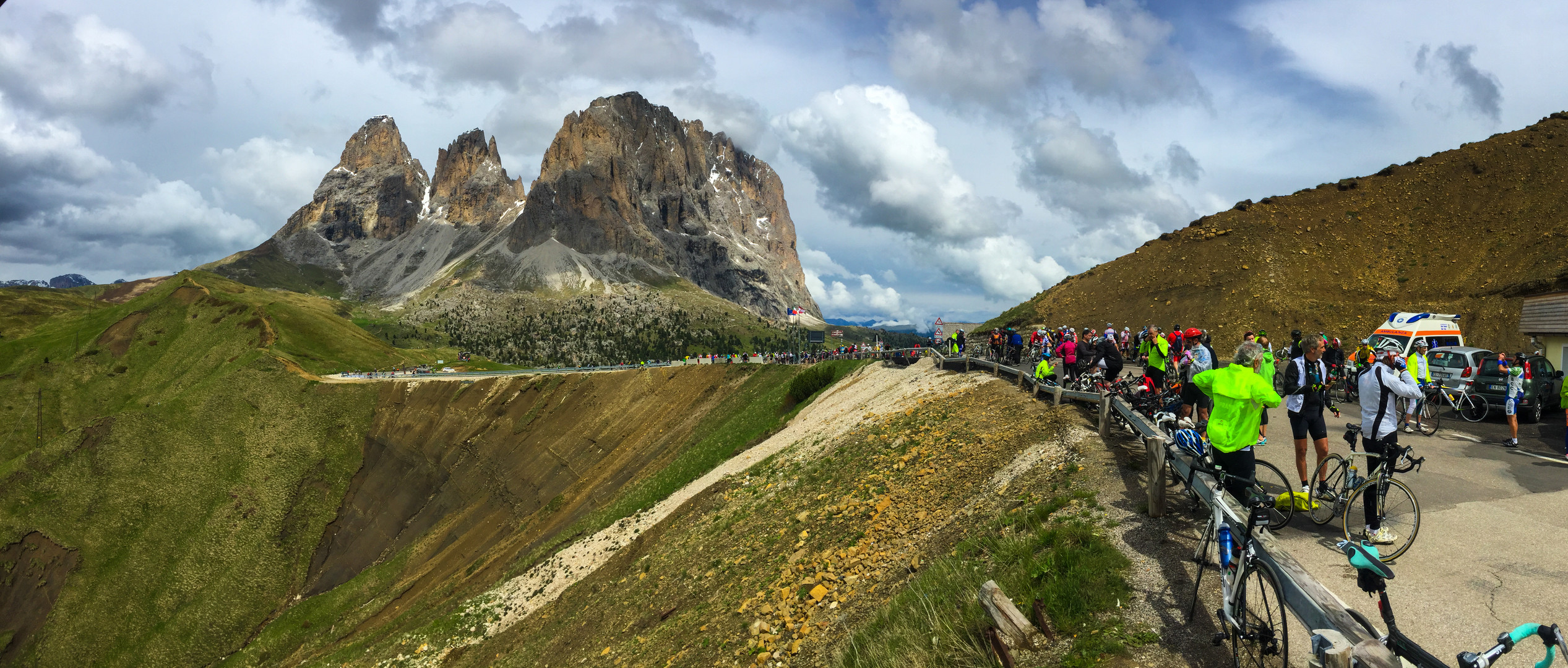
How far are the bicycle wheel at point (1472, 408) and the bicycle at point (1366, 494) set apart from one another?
13.0 m

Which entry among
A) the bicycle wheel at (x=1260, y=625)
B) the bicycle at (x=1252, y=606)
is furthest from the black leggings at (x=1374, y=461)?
the bicycle wheel at (x=1260, y=625)

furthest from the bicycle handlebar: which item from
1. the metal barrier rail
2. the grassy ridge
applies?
the grassy ridge

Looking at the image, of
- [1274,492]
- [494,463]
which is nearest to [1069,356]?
[1274,492]

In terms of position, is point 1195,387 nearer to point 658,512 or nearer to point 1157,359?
point 1157,359

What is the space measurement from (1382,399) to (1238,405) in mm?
2953

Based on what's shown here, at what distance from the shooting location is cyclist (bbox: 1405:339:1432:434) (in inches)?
614

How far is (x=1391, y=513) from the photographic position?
8.27 meters

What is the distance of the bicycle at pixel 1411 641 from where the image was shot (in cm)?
373

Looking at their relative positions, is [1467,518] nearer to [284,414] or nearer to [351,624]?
[351,624]

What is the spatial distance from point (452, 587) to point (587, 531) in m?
7.90

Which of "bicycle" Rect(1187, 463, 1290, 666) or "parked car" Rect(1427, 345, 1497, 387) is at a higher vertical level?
"parked car" Rect(1427, 345, 1497, 387)

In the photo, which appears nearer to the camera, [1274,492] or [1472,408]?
[1274,492]

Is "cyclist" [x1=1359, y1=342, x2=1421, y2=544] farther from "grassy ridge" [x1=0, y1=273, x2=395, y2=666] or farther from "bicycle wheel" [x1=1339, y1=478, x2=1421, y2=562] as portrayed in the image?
"grassy ridge" [x1=0, y1=273, x2=395, y2=666]

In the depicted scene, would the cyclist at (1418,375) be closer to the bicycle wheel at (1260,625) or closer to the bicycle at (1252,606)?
the bicycle at (1252,606)
